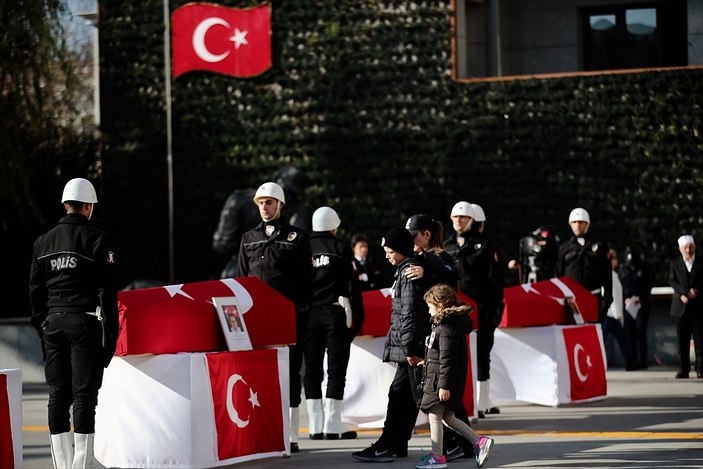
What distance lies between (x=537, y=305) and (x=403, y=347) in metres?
5.17

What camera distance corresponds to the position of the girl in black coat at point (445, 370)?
10750 millimetres

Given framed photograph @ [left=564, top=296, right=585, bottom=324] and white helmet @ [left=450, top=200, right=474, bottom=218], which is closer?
white helmet @ [left=450, top=200, right=474, bottom=218]

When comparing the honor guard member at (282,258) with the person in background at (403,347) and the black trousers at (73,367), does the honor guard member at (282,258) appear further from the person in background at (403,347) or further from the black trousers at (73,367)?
the black trousers at (73,367)

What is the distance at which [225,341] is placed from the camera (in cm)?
1123

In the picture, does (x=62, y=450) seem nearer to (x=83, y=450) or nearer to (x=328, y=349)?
(x=83, y=450)

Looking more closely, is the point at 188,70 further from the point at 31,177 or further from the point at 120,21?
the point at 31,177

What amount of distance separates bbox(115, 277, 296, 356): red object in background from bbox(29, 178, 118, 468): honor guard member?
1.41 feet

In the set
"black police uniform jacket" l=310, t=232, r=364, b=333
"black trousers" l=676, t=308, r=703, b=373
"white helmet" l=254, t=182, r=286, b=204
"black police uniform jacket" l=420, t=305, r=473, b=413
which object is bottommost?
"black trousers" l=676, t=308, r=703, b=373

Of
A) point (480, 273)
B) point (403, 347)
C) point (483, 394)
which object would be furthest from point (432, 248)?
point (483, 394)

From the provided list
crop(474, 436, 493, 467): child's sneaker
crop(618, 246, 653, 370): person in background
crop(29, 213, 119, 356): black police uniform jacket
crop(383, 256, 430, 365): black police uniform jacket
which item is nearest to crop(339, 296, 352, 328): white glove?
crop(383, 256, 430, 365): black police uniform jacket

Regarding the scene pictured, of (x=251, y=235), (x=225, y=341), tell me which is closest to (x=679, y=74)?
(x=251, y=235)

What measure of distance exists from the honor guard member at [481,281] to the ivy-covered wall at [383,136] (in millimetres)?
8856

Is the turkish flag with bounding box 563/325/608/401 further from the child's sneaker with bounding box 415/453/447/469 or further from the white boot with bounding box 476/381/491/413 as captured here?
the child's sneaker with bounding box 415/453/447/469

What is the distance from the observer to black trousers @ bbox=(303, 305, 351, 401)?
13375mm
